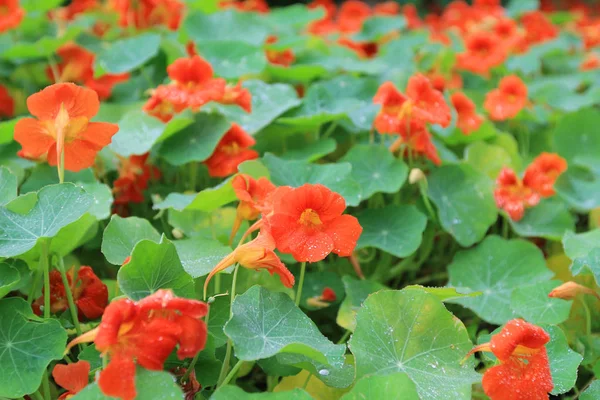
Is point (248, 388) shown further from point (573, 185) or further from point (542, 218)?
point (573, 185)

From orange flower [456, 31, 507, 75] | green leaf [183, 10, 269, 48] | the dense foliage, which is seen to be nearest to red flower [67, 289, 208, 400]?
the dense foliage

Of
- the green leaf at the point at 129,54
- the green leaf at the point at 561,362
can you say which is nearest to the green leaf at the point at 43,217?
the green leaf at the point at 561,362

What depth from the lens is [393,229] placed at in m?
1.33

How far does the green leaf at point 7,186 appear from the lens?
102 centimetres

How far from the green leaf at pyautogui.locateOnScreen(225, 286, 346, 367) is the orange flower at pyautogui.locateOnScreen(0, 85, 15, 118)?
1.28m

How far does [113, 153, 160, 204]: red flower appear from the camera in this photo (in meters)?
1.35

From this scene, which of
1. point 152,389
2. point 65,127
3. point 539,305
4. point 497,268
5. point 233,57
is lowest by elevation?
point 497,268

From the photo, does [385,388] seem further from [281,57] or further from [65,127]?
[281,57]

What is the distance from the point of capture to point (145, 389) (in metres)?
0.73

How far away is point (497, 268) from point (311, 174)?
46 cm

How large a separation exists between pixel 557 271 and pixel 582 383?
26 centimetres

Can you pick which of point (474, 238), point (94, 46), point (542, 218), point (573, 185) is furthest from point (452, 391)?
point (94, 46)

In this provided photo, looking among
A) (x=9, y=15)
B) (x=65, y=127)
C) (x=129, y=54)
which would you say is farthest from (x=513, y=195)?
(x=9, y=15)

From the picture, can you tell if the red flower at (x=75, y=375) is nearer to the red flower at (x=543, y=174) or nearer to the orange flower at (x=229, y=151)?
the orange flower at (x=229, y=151)
